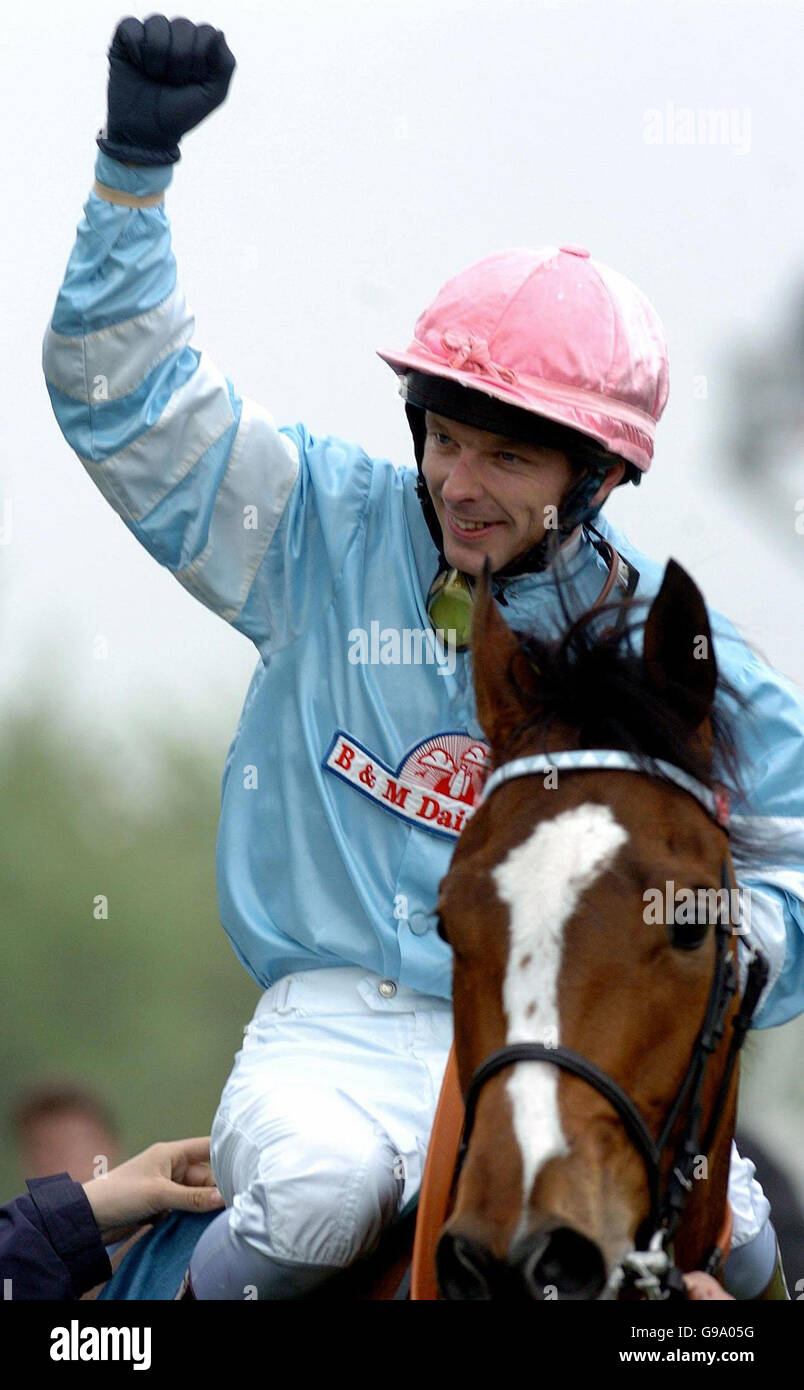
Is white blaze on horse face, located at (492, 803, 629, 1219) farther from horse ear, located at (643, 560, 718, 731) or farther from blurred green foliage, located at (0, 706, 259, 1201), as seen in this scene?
blurred green foliage, located at (0, 706, 259, 1201)

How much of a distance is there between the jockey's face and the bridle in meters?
0.66

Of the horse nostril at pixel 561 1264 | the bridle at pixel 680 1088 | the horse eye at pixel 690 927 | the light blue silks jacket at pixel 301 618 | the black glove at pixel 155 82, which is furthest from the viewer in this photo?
the light blue silks jacket at pixel 301 618

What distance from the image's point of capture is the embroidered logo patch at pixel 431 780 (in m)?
2.51

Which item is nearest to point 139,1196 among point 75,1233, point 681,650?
point 75,1233

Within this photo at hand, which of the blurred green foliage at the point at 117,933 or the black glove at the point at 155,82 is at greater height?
the black glove at the point at 155,82

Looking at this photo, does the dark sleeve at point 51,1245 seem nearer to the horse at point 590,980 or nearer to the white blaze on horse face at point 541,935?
the horse at point 590,980

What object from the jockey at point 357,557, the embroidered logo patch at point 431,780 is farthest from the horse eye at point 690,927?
the embroidered logo patch at point 431,780

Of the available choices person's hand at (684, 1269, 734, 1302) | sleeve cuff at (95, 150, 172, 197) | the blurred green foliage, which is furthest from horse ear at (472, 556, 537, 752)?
the blurred green foliage

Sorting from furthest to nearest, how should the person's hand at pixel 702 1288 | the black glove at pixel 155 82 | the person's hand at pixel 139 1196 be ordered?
the person's hand at pixel 139 1196, the black glove at pixel 155 82, the person's hand at pixel 702 1288

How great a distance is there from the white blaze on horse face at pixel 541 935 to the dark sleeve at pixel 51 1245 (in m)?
1.24

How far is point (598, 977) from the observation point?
1.65 meters

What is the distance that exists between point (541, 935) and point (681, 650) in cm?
48

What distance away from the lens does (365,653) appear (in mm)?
2576
